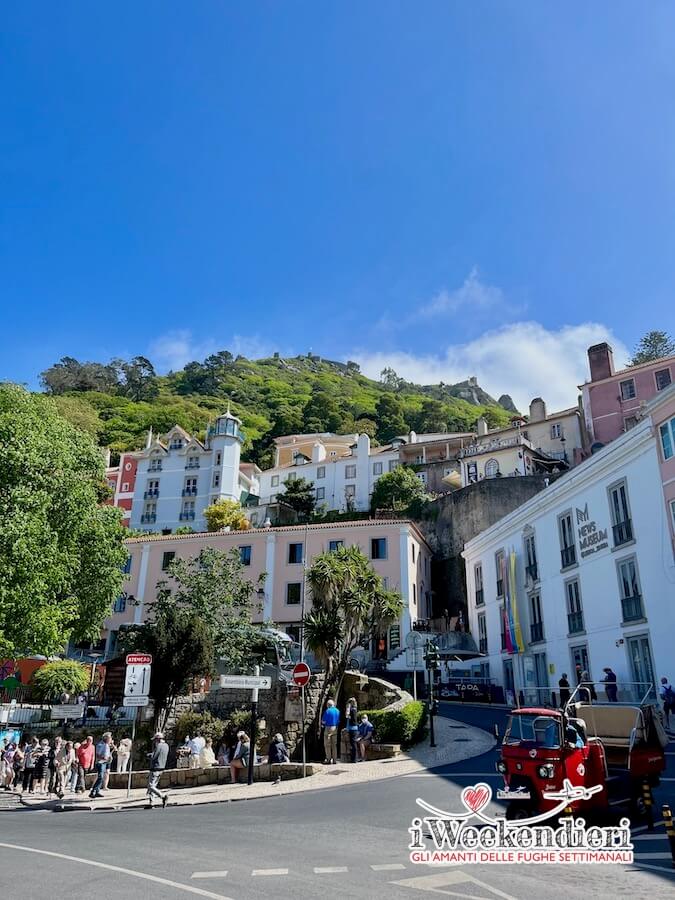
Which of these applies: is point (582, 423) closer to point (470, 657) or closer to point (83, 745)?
point (470, 657)

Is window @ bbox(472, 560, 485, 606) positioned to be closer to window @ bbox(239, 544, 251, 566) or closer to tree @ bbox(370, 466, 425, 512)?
window @ bbox(239, 544, 251, 566)

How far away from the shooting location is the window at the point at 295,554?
44.1 m

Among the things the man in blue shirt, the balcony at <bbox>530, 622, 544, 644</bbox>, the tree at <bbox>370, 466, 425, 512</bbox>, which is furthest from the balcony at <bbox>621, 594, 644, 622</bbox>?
the tree at <bbox>370, 466, 425, 512</bbox>

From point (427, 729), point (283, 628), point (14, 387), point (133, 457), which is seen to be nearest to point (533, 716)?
point (427, 729)

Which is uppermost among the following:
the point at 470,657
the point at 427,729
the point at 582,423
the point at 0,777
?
the point at 582,423

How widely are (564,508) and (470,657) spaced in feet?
44.2

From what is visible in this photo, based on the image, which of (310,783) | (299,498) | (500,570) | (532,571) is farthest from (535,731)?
(299,498)

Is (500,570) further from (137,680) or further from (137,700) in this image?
(137,700)

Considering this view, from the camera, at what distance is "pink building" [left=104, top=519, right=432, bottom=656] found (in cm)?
4272

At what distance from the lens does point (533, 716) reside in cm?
1033

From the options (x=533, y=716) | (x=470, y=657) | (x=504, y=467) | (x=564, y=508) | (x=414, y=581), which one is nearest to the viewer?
(x=533, y=716)

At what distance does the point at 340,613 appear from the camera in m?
22.0

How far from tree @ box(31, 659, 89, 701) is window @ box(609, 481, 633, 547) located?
2410cm

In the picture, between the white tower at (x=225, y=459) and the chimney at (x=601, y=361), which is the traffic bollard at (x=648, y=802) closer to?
the chimney at (x=601, y=361)
